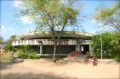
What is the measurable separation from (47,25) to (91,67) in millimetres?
7720

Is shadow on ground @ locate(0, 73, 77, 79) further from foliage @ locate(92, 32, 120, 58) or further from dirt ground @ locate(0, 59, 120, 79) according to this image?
foliage @ locate(92, 32, 120, 58)

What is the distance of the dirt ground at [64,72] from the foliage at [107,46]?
4.13 meters

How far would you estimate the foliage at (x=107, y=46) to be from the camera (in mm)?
26156

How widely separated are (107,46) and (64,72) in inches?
362

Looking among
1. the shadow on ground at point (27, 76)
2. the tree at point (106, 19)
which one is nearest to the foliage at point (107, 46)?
the tree at point (106, 19)

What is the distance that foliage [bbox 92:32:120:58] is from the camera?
26156 millimetres

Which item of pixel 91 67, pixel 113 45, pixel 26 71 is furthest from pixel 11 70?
pixel 113 45

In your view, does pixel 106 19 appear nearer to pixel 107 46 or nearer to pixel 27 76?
pixel 107 46

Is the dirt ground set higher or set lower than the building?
lower

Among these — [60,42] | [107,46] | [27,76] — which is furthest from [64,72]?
[60,42]

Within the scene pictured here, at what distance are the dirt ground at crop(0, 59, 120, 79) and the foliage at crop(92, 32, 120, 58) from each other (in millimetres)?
4128

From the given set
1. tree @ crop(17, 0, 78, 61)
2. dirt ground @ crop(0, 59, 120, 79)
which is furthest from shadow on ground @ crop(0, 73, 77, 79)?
tree @ crop(17, 0, 78, 61)

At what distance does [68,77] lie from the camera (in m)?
18.1

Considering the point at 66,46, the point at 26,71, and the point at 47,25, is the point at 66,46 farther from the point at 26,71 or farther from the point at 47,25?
the point at 26,71
